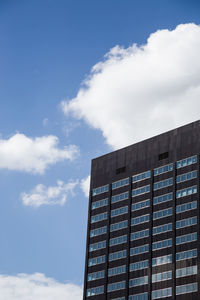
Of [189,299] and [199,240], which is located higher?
[199,240]

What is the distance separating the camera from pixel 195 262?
650ft

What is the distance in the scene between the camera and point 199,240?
19925 centimetres

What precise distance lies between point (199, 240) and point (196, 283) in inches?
434

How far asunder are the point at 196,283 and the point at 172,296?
755 centimetres

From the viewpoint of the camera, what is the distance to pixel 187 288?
197 meters

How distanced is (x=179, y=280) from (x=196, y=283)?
5629 mm

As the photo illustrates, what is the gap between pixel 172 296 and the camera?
198750 millimetres

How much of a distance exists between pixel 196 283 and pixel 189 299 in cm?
434

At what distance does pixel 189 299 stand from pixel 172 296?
5479 millimetres

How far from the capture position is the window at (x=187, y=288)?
195 m

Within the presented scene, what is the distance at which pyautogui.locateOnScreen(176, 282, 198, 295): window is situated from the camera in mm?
195375

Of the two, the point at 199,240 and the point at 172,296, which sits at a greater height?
the point at 199,240

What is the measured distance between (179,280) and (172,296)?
175 inches
